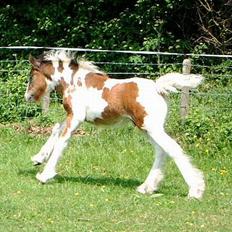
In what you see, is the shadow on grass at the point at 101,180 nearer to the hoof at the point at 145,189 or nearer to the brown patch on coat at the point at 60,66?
the hoof at the point at 145,189

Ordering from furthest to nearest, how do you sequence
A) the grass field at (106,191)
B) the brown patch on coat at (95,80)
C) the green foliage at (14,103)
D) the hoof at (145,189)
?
the green foliage at (14,103)
the brown patch on coat at (95,80)
the hoof at (145,189)
the grass field at (106,191)

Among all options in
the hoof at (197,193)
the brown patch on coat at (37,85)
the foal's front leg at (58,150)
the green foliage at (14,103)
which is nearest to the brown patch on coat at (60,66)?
the brown patch on coat at (37,85)

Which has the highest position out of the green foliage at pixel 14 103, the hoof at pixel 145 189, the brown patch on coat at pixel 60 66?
the brown patch on coat at pixel 60 66

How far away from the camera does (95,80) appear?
9031 millimetres

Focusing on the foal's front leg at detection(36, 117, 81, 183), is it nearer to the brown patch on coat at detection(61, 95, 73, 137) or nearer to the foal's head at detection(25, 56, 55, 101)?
the brown patch on coat at detection(61, 95, 73, 137)

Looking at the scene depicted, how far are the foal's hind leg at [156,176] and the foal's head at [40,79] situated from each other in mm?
1684

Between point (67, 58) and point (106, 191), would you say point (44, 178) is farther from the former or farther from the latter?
Result: point (67, 58)

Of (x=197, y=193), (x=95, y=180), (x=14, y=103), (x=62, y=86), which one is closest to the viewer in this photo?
(x=197, y=193)

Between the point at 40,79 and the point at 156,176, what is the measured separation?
1.97m

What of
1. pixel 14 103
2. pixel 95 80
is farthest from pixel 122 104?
pixel 14 103

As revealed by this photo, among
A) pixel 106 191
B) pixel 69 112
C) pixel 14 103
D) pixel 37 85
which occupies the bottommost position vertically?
pixel 14 103

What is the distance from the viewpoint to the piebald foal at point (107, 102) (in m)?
8.33

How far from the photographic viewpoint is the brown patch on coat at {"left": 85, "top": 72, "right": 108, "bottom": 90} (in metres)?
8.95

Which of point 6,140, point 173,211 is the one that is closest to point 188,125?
point 6,140
